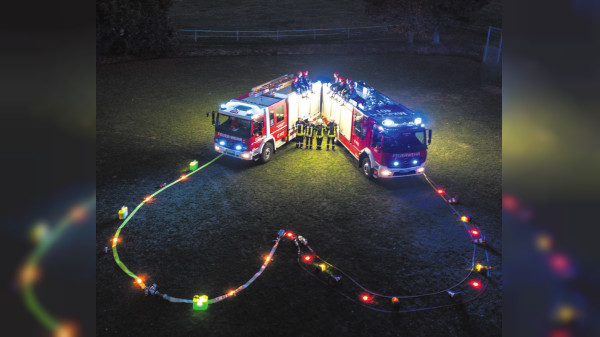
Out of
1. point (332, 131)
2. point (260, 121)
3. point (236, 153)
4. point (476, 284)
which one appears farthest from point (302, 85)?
point (476, 284)

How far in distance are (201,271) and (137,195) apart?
537 cm

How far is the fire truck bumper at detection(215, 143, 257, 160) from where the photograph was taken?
709 inches

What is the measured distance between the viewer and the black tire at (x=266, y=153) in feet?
61.8

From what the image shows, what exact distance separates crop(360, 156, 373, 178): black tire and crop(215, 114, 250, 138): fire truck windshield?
478 centimetres

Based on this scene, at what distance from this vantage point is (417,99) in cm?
2742

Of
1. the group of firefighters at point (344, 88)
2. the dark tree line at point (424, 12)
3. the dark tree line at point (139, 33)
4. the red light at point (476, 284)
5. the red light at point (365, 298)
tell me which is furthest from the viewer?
the dark tree line at point (424, 12)

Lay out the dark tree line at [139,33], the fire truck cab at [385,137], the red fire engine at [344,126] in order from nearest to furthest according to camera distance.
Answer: the fire truck cab at [385,137] < the red fire engine at [344,126] < the dark tree line at [139,33]

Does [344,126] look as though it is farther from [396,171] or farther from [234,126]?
[234,126]

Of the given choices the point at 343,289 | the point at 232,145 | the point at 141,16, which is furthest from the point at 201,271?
the point at 141,16

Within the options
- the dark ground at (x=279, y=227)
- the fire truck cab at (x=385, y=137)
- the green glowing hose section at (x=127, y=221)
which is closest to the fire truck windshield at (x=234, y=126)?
the dark ground at (x=279, y=227)

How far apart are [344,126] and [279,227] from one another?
7.01m
